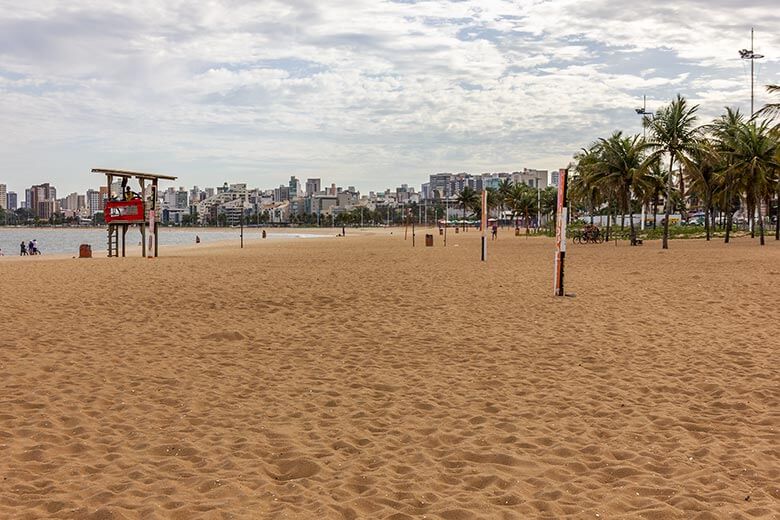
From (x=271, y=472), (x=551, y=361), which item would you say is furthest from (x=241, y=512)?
(x=551, y=361)

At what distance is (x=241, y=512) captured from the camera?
4039 mm

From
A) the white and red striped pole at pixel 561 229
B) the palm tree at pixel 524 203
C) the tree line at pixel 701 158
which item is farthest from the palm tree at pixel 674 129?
the palm tree at pixel 524 203

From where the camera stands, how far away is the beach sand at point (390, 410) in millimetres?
4281

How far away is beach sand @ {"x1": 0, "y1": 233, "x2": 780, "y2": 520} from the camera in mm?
4281

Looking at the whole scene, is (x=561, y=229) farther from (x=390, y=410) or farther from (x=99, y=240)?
(x=99, y=240)

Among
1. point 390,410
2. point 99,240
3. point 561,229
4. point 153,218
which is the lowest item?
point 390,410

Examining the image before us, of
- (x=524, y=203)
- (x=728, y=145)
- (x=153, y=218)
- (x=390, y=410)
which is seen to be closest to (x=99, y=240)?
(x=524, y=203)

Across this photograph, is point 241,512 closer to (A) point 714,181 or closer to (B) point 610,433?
(B) point 610,433

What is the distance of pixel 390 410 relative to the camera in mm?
6215

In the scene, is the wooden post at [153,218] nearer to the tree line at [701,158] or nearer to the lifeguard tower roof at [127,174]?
the lifeguard tower roof at [127,174]

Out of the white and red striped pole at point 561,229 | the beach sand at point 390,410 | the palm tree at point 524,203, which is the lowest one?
the beach sand at point 390,410

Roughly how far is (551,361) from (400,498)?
4.45m

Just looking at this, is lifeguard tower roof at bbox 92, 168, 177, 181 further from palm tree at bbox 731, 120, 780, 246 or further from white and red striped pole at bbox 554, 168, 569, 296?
palm tree at bbox 731, 120, 780, 246

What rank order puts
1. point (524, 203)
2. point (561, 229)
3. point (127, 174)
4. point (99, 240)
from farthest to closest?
point (99, 240) < point (524, 203) < point (127, 174) < point (561, 229)
